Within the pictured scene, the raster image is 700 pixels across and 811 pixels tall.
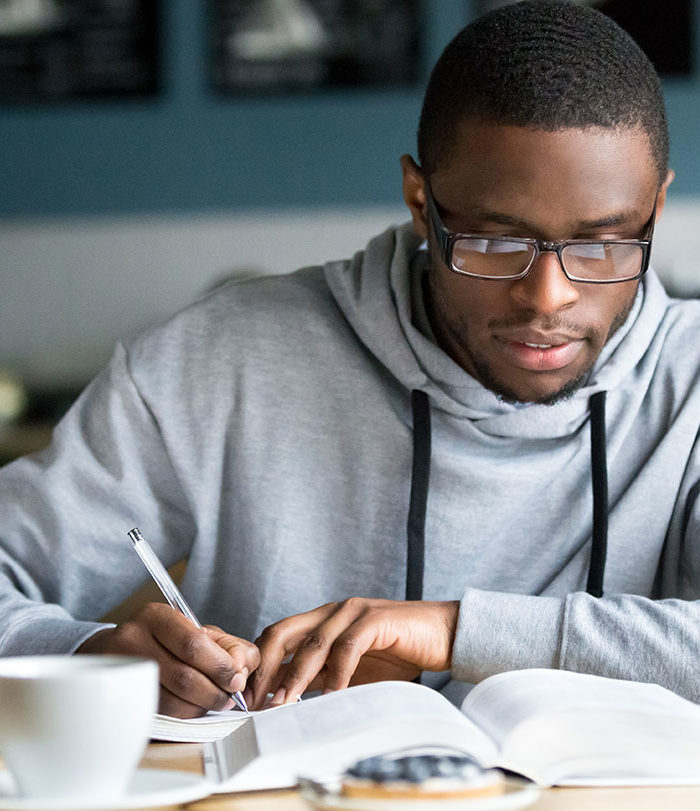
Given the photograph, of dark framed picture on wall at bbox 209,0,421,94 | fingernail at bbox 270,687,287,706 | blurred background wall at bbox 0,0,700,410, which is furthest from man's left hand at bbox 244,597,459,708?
dark framed picture on wall at bbox 209,0,421,94

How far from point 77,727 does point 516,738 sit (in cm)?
25

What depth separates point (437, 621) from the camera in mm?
977

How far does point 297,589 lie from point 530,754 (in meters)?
0.61

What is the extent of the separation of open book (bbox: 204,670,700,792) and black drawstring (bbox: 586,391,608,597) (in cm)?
49

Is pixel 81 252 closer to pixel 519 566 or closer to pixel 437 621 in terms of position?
pixel 519 566

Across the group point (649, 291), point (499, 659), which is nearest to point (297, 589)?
point (499, 659)

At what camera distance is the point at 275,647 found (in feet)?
3.07

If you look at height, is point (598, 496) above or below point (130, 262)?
above

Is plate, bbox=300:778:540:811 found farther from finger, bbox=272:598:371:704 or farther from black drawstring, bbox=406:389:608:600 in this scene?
black drawstring, bbox=406:389:608:600

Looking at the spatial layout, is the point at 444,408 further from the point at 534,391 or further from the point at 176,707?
the point at 176,707

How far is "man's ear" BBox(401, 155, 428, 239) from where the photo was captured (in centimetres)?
126

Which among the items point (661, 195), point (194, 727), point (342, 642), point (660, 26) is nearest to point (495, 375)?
point (661, 195)

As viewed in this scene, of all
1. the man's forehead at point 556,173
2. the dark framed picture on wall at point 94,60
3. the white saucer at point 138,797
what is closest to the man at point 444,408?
the man's forehead at point 556,173

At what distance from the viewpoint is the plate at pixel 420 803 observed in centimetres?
55
